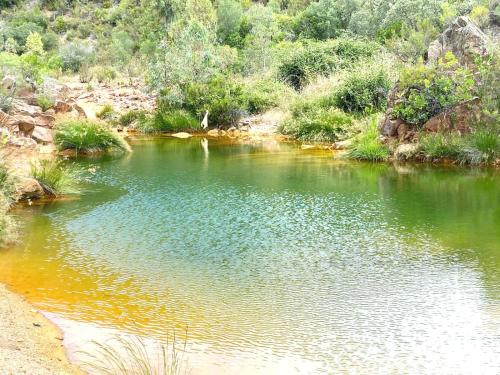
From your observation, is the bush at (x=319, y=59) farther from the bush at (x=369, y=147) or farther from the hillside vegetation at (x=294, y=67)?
the bush at (x=369, y=147)

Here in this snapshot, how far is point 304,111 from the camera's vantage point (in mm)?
26812

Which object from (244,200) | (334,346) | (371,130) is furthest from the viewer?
(371,130)

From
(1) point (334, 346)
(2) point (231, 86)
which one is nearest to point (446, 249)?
(1) point (334, 346)

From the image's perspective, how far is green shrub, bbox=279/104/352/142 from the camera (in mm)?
24453

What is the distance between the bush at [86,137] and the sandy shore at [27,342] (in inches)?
563

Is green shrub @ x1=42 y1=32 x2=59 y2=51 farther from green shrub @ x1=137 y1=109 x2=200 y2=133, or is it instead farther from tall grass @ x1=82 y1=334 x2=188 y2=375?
tall grass @ x1=82 y1=334 x2=188 y2=375

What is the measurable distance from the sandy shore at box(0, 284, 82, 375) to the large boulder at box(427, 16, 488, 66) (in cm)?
1643

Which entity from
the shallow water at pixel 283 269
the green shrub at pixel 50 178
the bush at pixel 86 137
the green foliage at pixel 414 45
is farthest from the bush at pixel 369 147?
the green shrub at pixel 50 178

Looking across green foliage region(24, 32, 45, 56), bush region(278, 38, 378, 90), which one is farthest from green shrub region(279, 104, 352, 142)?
green foliage region(24, 32, 45, 56)

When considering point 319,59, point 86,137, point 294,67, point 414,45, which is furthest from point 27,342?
point 294,67

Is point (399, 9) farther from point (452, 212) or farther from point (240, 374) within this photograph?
point (240, 374)

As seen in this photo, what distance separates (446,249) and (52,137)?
53.9 ft

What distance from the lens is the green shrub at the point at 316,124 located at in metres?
24.5

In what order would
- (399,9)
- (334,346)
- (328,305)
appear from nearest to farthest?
1. (334,346)
2. (328,305)
3. (399,9)
